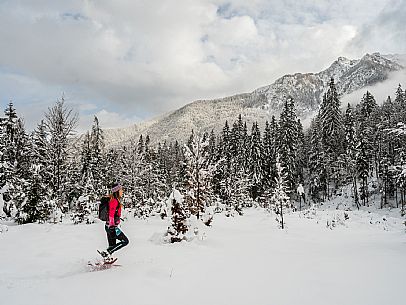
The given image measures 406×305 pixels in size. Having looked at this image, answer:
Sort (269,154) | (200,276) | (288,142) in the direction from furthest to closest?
(269,154) → (288,142) → (200,276)

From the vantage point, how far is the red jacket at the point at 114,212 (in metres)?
7.34

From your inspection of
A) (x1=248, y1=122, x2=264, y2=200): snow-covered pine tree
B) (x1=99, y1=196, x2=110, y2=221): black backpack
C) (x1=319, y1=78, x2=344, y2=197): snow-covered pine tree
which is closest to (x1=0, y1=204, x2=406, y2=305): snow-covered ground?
(x1=99, y1=196, x2=110, y2=221): black backpack

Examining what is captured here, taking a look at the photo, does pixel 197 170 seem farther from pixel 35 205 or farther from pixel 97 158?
pixel 97 158

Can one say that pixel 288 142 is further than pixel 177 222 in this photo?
Yes

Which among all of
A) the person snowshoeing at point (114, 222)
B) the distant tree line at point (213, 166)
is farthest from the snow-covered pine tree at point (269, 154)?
the person snowshoeing at point (114, 222)

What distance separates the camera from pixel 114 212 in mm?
7391

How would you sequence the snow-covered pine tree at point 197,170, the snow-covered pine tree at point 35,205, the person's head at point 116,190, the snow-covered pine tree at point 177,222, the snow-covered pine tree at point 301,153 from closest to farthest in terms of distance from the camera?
the person's head at point 116,190 → the snow-covered pine tree at point 177,222 → the snow-covered pine tree at point 197,170 → the snow-covered pine tree at point 35,205 → the snow-covered pine tree at point 301,153

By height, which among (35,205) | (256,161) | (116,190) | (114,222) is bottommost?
(35,205)

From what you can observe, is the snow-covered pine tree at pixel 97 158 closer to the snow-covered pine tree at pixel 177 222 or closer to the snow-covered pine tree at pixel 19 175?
the snow-covered pine tree at pixel 19 175

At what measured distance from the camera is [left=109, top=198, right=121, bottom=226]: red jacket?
→ 7340mm

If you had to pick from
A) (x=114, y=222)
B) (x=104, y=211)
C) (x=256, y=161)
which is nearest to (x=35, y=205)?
(x=104, y=211)

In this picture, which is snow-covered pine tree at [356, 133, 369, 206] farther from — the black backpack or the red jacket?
the black backpack

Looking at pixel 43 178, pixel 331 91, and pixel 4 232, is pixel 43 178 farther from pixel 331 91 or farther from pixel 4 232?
pixel 331 91

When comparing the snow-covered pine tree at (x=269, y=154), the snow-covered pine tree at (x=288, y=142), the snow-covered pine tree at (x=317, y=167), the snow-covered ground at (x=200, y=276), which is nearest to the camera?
the snow-covered ground at (x=200, y=276)
